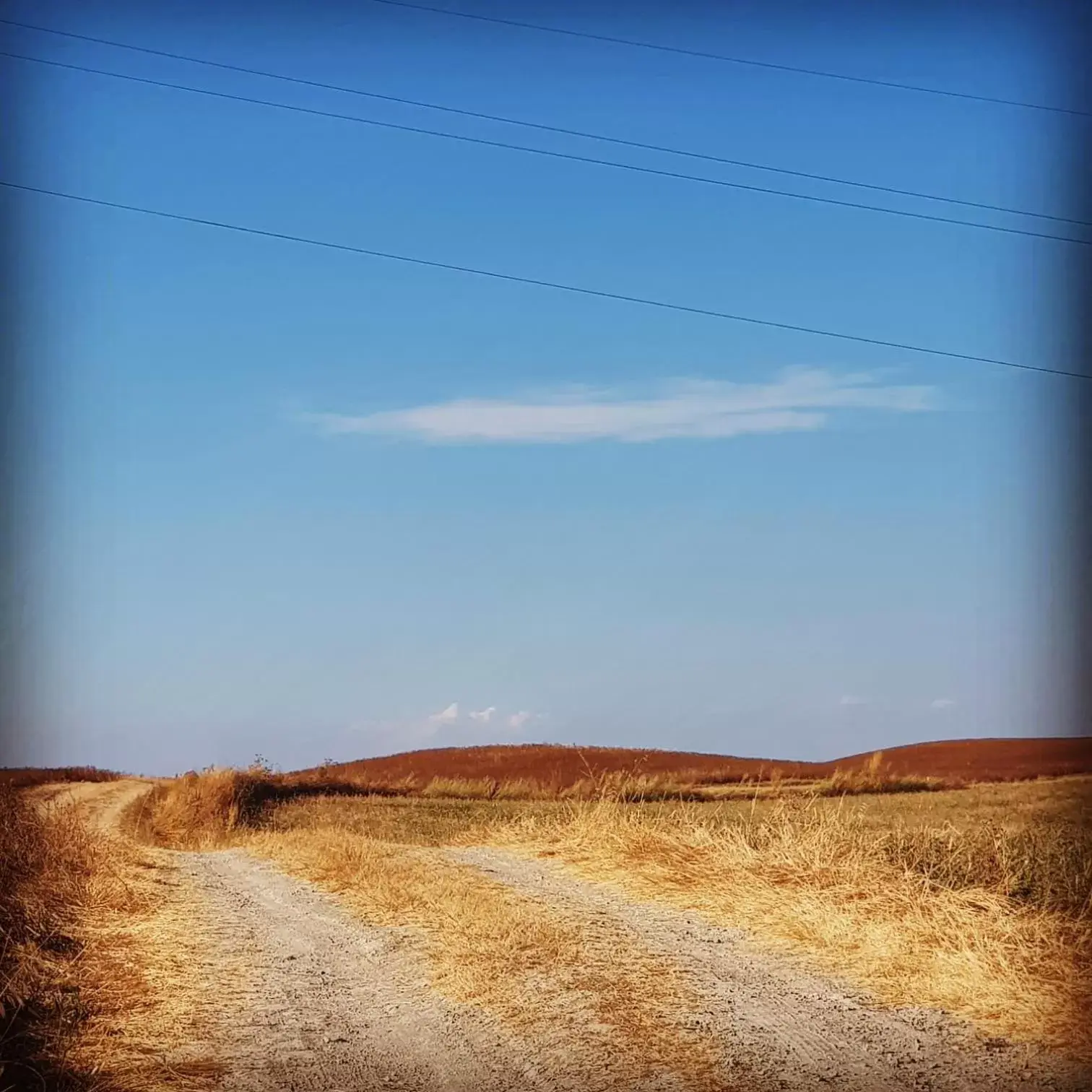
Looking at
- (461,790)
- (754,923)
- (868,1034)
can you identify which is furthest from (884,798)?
(868,1034)

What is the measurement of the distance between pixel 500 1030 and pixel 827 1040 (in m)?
1.85

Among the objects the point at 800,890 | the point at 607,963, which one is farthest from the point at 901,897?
the point at 607,963

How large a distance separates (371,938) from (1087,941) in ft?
17.1

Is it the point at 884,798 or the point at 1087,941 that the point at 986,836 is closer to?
the point at 1087,941

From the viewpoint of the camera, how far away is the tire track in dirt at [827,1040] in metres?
6.27

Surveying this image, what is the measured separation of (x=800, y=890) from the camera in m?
10.4

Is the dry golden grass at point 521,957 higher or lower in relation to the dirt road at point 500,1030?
higher

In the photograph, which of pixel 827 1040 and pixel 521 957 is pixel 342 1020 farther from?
pixel 827 1040

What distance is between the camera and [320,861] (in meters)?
13.8

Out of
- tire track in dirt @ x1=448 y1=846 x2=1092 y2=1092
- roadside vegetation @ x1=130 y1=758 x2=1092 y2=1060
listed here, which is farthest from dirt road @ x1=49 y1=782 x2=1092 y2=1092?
roadside vegetation @ x1=130 y1=758 x2=1092 y2=1060

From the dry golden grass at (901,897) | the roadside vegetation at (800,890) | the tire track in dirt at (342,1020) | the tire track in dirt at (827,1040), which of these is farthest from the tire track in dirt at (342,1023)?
the dry golden grass at (901,897)

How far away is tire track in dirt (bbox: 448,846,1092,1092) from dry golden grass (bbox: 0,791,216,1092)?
9.69ft

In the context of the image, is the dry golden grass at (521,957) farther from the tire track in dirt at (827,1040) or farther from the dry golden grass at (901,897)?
the dry golden grass at (901,897)

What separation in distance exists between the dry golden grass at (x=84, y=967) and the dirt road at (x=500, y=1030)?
1.00 ft
